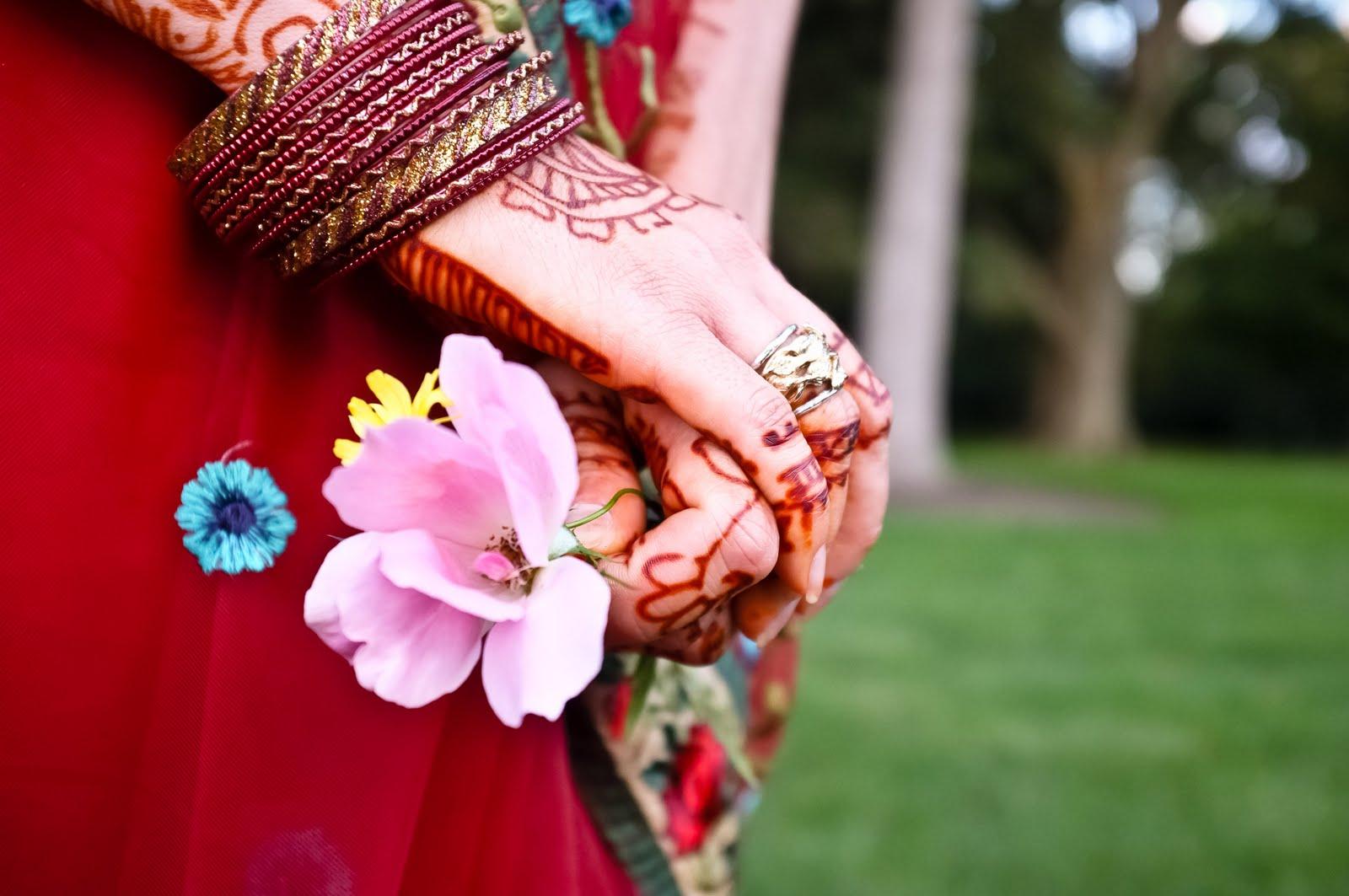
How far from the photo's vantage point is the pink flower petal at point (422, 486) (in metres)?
0.66

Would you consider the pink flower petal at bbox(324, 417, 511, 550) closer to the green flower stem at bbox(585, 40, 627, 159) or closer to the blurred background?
the green flower stem at bbox(585, 40, 627, 159)

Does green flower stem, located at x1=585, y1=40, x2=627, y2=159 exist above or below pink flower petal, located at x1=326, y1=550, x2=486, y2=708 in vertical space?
above

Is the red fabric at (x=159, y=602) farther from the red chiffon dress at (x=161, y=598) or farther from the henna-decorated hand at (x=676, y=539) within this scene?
the henna-decorated hand at (x=676, y=539)

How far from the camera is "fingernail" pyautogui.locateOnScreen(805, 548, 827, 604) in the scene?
2.44 feet

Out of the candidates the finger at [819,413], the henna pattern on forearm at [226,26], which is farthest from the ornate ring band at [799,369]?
the henna pattern on forearm at [226,26]

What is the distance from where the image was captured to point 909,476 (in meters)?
10.4

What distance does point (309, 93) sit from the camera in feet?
2.34

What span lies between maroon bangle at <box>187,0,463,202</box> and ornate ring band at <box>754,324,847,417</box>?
0.30 metres

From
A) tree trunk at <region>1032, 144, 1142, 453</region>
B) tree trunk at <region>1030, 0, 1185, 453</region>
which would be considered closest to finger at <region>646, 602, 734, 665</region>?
tree trunk at <region>1030, 0, 1185, 453</region>

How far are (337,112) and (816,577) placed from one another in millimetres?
419

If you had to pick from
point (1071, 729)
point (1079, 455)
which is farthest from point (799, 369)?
point (1079, 455)

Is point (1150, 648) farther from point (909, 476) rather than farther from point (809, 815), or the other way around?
point (909, 476)

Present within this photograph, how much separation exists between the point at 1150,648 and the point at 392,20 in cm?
480

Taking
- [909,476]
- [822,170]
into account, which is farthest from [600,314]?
[822,170]
